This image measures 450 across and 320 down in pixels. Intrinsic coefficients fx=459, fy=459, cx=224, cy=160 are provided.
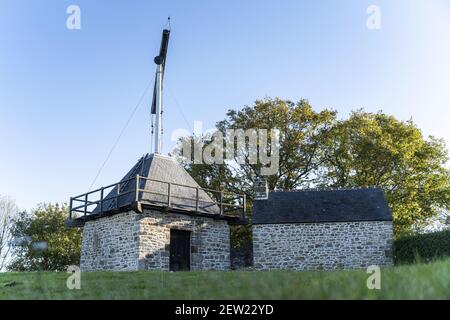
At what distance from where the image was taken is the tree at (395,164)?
2777 centimetres

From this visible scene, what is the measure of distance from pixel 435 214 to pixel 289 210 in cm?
1366

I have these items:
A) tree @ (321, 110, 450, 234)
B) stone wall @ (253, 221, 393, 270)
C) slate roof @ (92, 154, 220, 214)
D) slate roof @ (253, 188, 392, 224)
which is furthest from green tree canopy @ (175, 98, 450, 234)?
slate roof @ (92, 154, 220, 214)

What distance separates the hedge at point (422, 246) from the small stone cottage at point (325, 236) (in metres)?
0.57

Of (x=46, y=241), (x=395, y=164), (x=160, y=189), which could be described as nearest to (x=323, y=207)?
(x=160, y=189)

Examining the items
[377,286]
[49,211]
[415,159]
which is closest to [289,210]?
[415,159]

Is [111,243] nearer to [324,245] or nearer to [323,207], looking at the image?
[324,245]

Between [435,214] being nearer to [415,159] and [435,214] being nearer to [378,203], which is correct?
[415,159]

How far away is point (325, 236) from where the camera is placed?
18.9 metres

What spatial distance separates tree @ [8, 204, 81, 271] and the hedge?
21402 mm

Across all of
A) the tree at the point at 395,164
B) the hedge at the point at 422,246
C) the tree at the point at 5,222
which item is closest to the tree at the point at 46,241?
the tree at the point at 5,222

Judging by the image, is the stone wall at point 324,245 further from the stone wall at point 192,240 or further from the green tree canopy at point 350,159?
the green tree canopy at point 350,159

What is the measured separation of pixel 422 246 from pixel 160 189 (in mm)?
10240

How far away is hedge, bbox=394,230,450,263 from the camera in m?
16.5

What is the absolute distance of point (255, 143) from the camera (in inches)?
1194
